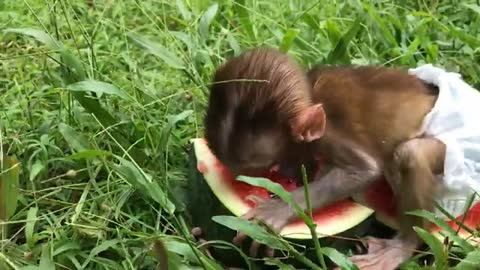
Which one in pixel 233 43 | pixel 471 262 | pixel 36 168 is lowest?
pixel 471 262

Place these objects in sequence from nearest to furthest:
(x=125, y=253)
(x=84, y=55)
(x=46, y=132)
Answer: (x=125, y=253) → (x=46, y=132) → (x=84, y=55)

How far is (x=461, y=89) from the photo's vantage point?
3570mm

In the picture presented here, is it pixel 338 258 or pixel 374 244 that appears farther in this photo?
pixel 374 244

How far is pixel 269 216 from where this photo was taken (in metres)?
3.24

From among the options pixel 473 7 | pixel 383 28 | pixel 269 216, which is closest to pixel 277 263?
pixel 269 216

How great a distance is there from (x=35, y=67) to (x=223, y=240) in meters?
1.46

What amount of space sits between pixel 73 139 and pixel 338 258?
3.46 ft

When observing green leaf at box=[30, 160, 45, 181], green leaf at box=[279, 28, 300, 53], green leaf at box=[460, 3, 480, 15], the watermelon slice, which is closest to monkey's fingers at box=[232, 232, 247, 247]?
the watermelon slice

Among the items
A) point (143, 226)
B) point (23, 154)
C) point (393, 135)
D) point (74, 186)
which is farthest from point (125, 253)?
point (393, 135)

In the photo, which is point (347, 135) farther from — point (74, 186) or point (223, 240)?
point (74, 186)

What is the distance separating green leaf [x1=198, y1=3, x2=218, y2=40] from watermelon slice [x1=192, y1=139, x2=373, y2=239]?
3.00 ft

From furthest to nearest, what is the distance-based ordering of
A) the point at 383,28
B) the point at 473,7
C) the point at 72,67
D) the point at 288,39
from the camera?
the point at 473,7
the point at 383,28
the point at 288,39
the point at 72,67

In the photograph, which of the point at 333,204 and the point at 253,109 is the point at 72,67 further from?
the point at 333,204

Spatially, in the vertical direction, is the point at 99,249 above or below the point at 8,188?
below
